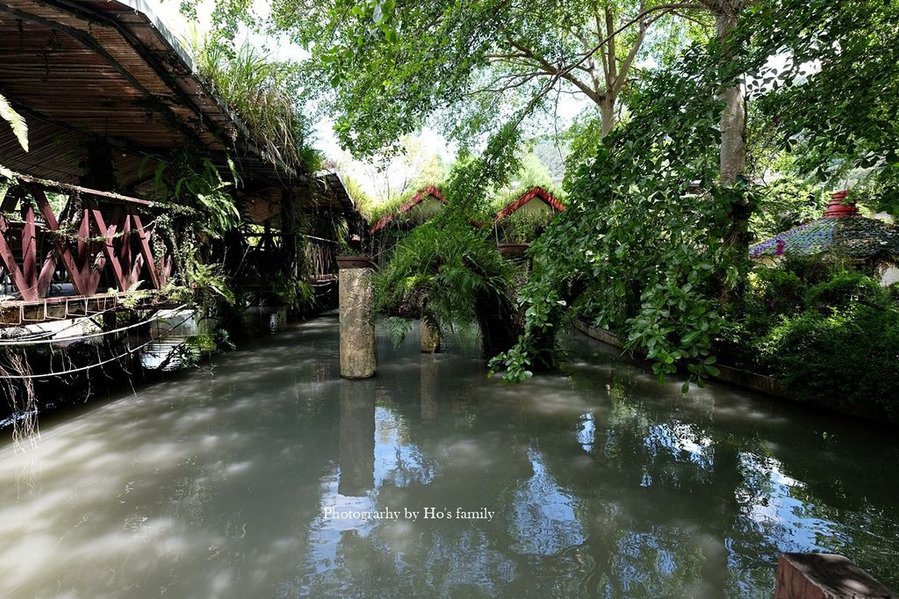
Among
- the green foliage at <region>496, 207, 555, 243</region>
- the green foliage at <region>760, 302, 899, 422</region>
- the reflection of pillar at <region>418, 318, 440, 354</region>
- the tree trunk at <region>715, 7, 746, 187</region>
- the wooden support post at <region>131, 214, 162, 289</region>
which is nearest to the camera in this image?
the green foliage at <region>760, 302, 899, 422</region>

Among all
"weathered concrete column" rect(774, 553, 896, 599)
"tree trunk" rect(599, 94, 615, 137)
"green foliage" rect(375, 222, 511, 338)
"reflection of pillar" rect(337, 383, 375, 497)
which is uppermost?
"tree trunk" rect(599, 94, 615, 137)

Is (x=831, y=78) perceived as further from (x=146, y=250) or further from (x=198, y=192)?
(x=198, y=192)

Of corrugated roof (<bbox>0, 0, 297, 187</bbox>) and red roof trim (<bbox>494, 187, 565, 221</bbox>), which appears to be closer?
corrugated roof (<bbox>0, 0, 297, 187</bbox>)

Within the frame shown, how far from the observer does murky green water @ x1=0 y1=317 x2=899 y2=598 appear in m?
2.93

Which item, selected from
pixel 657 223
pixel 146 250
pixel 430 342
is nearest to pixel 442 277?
pixel 430 342

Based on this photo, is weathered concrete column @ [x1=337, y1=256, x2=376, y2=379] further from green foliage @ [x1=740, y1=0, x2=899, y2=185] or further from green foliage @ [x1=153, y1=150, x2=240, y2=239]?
green foliage @ [x1=740, y1=0, x2=899, y2=185]

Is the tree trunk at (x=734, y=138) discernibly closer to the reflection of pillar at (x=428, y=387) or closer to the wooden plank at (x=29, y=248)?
the reflection of pillar at (x=428, y=387)

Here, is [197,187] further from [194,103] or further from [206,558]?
[206,558]

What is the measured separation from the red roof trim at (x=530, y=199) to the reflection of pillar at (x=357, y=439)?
31.7 feet

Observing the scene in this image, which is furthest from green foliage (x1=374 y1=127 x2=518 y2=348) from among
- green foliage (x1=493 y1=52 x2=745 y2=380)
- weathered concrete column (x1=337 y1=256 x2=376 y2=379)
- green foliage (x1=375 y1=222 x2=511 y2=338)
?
green foliage (x1=493 y1=52 x2=745 y2=380)

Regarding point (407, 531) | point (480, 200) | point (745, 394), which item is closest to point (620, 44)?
point (480, 200)

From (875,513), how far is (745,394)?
330 centimetres

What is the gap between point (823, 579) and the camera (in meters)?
1.09

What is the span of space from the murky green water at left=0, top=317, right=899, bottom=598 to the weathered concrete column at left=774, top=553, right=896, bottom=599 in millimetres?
1863
